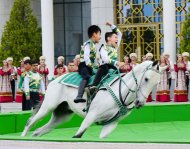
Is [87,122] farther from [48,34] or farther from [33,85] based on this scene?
[48,34]

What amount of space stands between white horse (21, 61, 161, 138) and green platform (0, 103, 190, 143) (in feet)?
7.03

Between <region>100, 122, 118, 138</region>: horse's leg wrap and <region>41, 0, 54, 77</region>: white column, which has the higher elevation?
<region>41, 0, 54, 77</region>: white column

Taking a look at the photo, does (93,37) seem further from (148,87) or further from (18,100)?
(18,100)

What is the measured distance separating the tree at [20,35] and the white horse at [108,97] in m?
22.1

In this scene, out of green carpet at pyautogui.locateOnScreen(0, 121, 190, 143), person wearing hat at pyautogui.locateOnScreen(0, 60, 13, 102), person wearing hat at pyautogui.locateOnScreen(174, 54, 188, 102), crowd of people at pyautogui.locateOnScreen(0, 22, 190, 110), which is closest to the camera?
crowd of people at pyautogui.locateOnScreen(0, 22, 190, 110)

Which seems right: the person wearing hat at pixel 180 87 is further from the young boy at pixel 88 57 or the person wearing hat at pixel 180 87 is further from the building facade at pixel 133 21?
the young boy at pixel 88 57

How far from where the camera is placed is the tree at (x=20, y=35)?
35.0 meters

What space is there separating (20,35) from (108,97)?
938 inches

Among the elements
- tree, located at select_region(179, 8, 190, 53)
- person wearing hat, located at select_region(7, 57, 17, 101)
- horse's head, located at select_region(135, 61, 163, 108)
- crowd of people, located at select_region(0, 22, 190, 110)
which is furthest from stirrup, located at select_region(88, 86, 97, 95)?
tree, located at select_region(179, 8, 190, 53)

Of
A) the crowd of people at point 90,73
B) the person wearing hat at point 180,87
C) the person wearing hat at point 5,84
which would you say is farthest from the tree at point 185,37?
the person wearing hat at point 5,84

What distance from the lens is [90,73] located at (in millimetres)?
12594

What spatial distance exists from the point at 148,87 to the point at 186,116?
24.0 feet

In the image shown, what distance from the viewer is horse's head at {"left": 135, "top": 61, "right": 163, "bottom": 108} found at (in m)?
11.4

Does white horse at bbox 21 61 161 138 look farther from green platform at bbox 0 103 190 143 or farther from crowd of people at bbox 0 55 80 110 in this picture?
crowd of people at bbox 0 55 80 110
